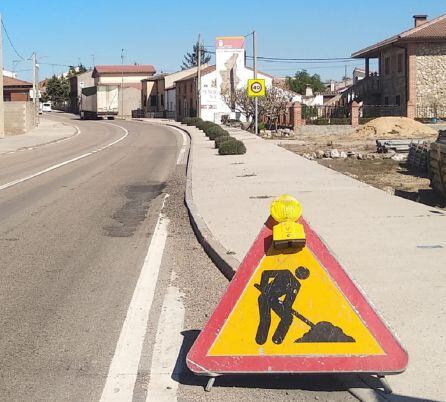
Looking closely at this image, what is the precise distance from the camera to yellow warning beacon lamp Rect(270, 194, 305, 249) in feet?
13.5

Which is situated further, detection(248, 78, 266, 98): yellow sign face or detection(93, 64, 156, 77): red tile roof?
detection(93, 64, 156, 77): red tile roof

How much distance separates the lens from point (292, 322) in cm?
421

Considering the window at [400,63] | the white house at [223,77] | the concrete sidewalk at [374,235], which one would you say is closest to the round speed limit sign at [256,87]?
the window at [400,63]

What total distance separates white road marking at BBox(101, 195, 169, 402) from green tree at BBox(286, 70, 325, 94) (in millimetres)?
108293

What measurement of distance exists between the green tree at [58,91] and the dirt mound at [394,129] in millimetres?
107428

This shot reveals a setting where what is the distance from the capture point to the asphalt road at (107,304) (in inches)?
169

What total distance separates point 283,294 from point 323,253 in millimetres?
368

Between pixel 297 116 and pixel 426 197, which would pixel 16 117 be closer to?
pixel 297 116

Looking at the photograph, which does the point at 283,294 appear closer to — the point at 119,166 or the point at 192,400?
the point at 192,400

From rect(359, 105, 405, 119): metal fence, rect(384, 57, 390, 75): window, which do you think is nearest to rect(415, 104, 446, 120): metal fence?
rect(359, 105, 405, 119): metal fence

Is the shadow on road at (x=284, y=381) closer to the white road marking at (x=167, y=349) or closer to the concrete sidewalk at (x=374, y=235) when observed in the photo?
the white road marking at (x=167, y=349)

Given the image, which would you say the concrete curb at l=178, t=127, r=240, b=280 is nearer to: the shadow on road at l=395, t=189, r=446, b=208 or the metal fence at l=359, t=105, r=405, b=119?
the shadow on road at l=395, t=189, r=446, b=208

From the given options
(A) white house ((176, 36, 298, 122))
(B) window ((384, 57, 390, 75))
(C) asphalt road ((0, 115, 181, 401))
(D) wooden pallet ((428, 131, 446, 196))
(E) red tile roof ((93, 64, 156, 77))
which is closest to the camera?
(C) asphalt road ((0, 115, 181, 401))

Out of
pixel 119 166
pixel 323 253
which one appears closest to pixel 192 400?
pixel 323 253
